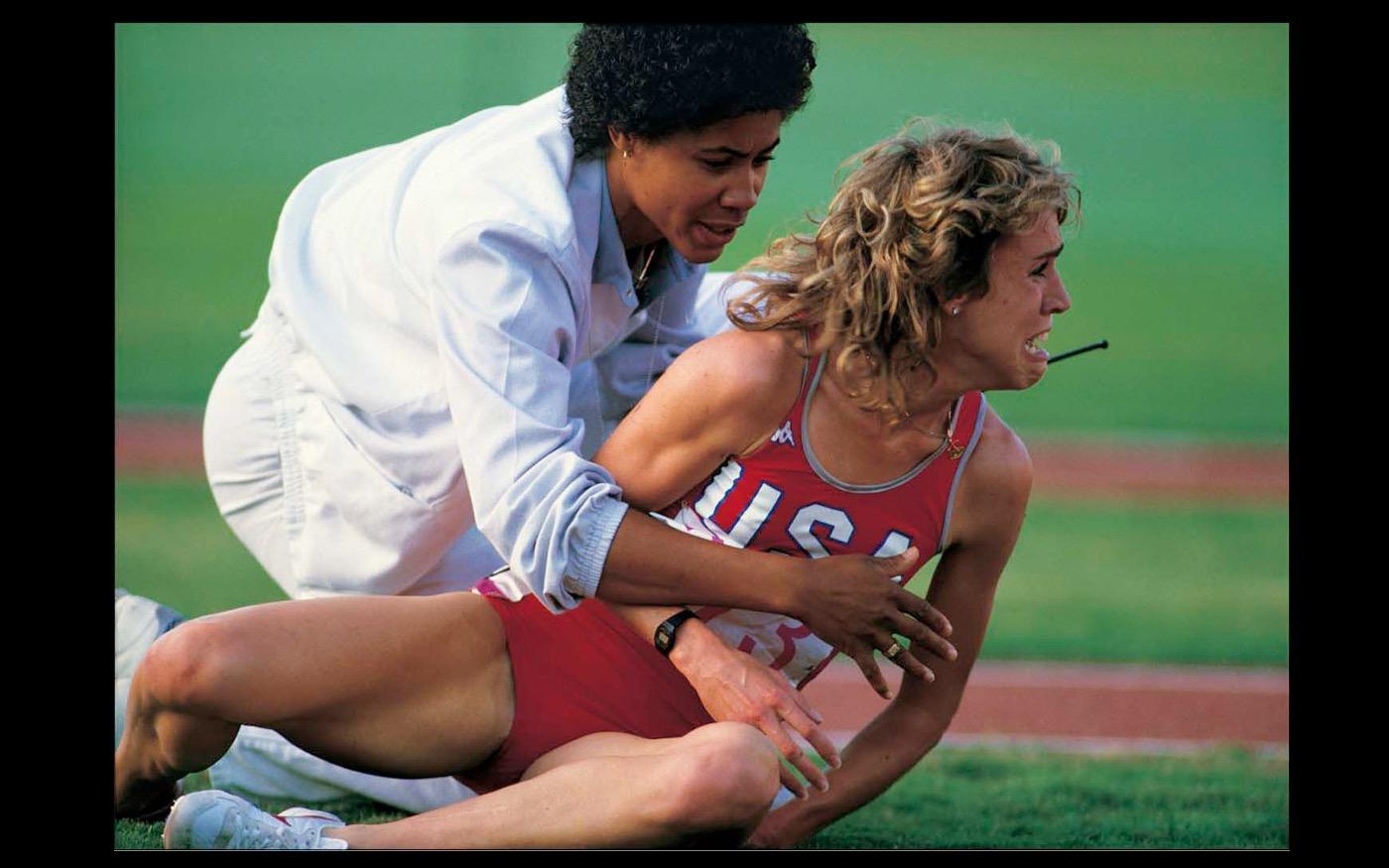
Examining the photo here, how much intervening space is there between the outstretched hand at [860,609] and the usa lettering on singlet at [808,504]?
0.31 feet

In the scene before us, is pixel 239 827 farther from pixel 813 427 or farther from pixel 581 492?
pixel 813 427

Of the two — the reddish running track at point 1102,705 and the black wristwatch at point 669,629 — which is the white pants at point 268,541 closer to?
the black wristwatch at point 669,629

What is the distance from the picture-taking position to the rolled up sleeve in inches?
105

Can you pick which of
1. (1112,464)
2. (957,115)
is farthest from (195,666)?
(957,115)

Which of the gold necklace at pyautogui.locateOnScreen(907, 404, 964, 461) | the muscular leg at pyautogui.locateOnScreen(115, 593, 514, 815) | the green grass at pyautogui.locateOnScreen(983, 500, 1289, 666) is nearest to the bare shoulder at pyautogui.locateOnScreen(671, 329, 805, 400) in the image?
the gold necklace at pyautogui.locateOnScreen(907, 404, 964, 461)

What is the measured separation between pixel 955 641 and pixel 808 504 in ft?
1.43

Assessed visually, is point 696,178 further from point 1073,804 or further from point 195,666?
point 1073,804

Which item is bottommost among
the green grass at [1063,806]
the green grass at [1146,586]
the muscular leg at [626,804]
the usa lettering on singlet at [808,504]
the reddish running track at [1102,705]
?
the green grass at [1146,586]

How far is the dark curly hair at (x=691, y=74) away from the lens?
2.83m

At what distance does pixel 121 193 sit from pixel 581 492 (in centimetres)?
1442

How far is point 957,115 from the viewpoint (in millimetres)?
10617

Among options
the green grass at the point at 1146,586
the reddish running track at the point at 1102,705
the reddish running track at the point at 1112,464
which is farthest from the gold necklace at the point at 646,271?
the reddish running track at the point at 1112,464

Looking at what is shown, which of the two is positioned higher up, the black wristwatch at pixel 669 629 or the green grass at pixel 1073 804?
the black wristwatch at pixel 669 629

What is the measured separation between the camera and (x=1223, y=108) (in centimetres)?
1802
